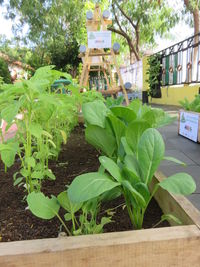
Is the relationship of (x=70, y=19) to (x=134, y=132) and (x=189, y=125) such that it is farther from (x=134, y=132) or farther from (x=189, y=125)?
(x=134, y=132)

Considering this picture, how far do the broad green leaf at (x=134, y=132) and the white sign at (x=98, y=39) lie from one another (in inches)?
164

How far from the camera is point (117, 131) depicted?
931 millimetres

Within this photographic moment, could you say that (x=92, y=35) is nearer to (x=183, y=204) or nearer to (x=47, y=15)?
(x=183, y=204)

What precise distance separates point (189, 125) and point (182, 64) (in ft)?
14.6

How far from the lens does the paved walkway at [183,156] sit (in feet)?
5.09

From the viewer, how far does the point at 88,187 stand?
57 cm

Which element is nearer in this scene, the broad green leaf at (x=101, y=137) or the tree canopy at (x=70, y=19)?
the broad green leaf at (x=101, y=137)

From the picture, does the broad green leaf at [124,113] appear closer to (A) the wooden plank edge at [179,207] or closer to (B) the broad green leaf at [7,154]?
(A) the wooden plank edge at [179,207]

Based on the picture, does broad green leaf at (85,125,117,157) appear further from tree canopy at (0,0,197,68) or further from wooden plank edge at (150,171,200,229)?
tree canopy at (0,0,197,68)

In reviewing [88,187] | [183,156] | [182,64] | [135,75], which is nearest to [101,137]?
→ [88,187]

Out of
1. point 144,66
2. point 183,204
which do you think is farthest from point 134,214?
point 144,66

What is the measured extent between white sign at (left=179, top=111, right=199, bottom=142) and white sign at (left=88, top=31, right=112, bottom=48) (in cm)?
251

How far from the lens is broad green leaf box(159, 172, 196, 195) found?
1.99 ft

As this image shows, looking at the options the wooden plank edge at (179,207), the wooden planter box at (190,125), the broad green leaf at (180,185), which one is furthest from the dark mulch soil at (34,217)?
the wooden planter box at (190,125)
